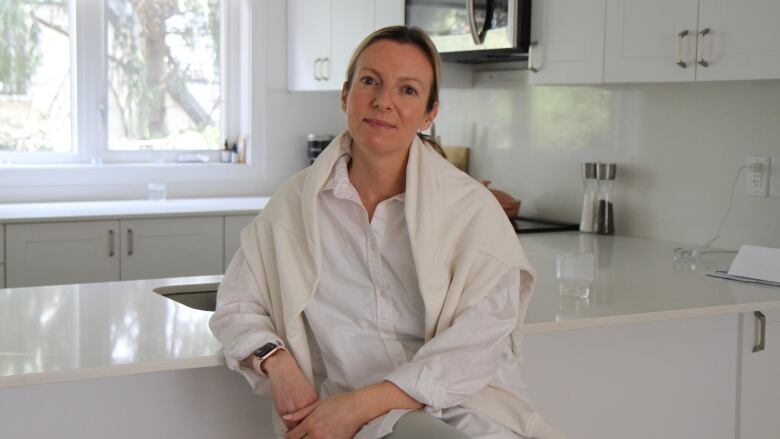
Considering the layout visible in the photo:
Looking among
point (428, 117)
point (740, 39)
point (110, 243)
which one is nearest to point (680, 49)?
point (740, 39)

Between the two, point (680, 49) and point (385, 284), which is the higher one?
point (680, 49)

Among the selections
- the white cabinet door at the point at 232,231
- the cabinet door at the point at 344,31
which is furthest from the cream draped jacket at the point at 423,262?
the cabinet door at the point at 344,31

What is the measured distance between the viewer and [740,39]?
246cm

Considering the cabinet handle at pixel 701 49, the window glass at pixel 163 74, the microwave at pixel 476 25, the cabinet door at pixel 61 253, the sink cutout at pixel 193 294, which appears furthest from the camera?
the window glass at pixel 163 74

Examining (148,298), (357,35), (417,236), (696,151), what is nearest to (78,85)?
(357,35)

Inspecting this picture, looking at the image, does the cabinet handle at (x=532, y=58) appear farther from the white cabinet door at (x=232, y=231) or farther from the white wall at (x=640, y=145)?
the white cabinet door at (x=232, y=231)

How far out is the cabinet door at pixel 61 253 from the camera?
11.4 ft

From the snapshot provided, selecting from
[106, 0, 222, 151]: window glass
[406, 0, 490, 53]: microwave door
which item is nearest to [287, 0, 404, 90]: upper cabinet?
[406, 0, 490, 53]: microwave door

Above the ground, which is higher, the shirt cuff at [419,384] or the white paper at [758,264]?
the white paper at [758,264]

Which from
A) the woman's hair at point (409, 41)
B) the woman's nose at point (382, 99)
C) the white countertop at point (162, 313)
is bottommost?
the white countertop at point (162, 313)

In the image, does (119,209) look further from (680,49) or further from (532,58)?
(680,49)

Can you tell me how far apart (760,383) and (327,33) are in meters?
2.51

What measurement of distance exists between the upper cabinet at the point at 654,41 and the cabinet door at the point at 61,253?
5.70 ft

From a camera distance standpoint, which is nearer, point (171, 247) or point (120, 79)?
point (171, 247)
